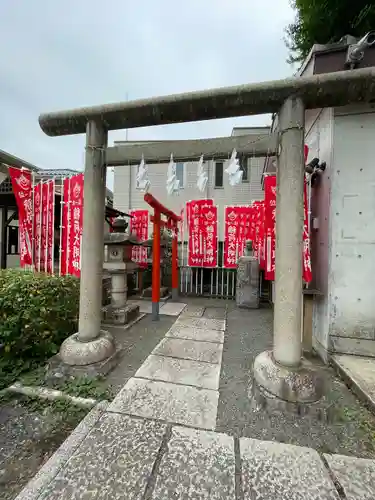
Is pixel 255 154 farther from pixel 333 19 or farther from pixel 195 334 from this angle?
pixel 333 19

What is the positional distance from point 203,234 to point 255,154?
17.9ft

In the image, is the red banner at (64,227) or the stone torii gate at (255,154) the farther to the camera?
the red banner at (64,227)

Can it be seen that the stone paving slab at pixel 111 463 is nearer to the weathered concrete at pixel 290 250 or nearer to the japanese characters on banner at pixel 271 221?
the weathered concrete at pixel 290 250

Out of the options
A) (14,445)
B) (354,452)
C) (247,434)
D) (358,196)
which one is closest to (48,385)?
(14,445)

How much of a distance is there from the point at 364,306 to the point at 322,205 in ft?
5.69

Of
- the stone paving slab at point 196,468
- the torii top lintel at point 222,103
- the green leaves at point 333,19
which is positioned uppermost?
the green leaves at point 333,19

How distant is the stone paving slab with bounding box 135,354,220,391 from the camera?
3.15 metres

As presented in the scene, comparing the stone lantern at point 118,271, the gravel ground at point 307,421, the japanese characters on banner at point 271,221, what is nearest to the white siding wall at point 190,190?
the stone lantern at point 118,271

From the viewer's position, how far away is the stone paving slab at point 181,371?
10.3 feet

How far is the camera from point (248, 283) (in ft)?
24.9

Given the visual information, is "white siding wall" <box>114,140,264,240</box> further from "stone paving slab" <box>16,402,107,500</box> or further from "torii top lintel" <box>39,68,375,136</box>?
"stone paving slab" <box>16,402,107,500</box>

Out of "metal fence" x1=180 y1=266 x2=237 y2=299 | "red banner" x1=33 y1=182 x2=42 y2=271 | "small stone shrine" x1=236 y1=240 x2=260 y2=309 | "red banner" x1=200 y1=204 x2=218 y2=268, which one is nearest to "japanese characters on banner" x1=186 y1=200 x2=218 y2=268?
"red banner" x1=200 y1=204 x2=218 y2=268

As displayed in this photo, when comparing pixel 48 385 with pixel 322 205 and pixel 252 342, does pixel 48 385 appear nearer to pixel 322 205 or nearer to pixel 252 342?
pixel 252 342

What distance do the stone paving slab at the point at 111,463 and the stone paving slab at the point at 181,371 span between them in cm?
86
